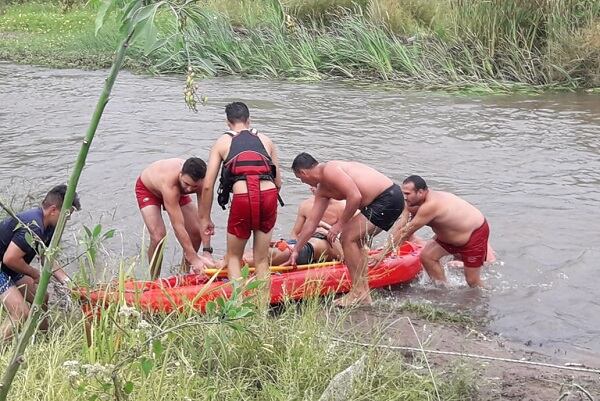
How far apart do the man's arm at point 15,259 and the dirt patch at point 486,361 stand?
7.92 feet

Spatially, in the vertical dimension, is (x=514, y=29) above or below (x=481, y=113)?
above

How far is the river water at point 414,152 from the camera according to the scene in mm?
7742

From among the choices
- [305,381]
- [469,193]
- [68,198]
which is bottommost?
[469,193]

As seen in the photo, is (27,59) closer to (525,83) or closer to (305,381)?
(525,83)

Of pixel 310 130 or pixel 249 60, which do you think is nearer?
pixel 310 130

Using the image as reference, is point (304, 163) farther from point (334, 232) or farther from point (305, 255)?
point (305, 255)

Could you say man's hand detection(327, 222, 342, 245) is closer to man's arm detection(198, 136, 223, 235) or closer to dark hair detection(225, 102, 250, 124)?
man's arm detection(198, 136, 223, 235)

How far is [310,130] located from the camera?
555 inches

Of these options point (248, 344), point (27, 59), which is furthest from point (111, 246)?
point (27, 59)

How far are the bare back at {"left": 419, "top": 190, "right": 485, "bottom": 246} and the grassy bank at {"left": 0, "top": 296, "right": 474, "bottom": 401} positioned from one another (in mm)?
2881

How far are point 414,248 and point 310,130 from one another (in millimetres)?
6271

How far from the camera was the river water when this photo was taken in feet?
25.4

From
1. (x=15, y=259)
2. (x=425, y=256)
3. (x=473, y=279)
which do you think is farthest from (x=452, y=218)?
(x=15, y=259)

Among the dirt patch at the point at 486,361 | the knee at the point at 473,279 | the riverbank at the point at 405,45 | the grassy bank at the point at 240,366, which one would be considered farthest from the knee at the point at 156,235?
the riverbank at the point at 405,45
